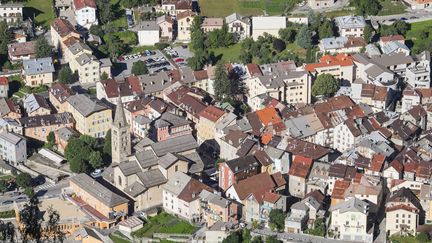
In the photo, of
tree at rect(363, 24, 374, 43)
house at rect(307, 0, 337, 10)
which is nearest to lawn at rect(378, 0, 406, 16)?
house at rect(307, 0, 337, 10)

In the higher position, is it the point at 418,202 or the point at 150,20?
the point at 150,20

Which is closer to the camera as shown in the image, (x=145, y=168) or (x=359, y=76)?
(x=145, y=168)

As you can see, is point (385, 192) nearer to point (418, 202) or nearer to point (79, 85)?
point (418, 202)

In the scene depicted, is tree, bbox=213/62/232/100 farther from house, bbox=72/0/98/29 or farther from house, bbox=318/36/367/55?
house, bbox=72/0/98/29

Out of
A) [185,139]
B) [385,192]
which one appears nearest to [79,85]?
[185,139]

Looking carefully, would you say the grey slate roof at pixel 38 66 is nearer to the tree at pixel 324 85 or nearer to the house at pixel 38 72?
the house at pixel 38 72

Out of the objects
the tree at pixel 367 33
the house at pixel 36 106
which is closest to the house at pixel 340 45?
the tree at pixel 367 33

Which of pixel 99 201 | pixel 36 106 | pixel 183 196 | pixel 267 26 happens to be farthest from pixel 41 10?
pixel 183 196

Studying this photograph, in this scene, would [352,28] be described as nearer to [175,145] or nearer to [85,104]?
[175,145]
